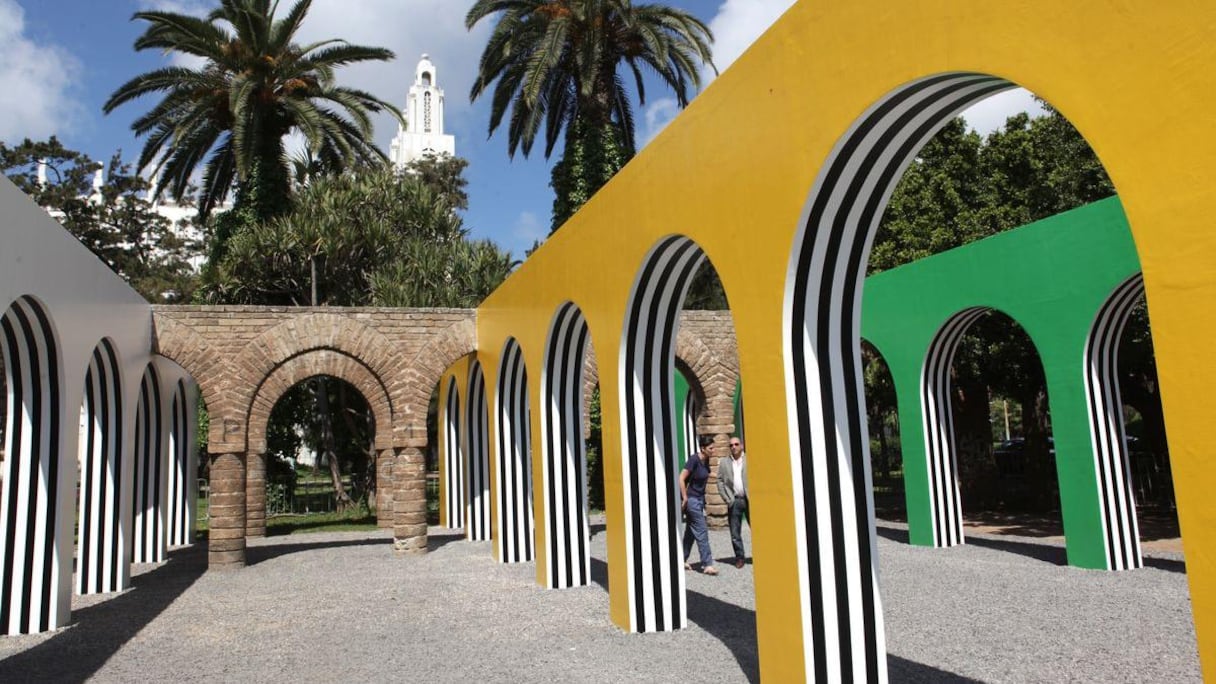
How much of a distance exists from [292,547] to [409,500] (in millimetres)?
3077

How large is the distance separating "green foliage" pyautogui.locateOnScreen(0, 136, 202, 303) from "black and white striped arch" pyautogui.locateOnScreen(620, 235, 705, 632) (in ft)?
72.4

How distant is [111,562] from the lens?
9.66 metres

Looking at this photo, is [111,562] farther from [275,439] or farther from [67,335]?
[275,439]

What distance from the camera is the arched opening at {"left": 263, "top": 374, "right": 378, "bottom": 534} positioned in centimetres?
2000

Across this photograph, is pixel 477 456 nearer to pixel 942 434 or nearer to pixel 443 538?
pixel 443 538

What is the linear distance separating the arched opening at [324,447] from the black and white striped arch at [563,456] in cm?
1124

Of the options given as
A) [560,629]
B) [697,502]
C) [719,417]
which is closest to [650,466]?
[560,629]

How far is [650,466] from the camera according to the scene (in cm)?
640

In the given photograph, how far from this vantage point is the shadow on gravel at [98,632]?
19.9ft

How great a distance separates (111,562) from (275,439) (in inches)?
483

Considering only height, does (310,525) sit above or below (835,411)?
below

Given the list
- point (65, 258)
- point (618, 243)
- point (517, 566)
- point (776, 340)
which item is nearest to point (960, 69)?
point (776, 340)

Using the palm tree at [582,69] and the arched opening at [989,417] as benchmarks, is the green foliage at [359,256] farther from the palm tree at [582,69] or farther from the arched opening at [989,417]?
the arched opening at [989,417]

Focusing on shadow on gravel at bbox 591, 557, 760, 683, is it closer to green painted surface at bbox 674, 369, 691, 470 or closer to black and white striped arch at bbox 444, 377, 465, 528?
green painted surface at bbox 674, 369, 691, 470
